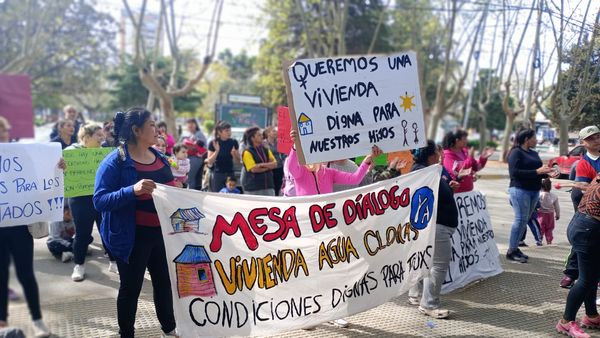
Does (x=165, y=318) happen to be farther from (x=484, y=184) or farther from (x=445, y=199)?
(x=484, y=184)

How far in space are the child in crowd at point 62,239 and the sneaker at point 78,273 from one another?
78cm

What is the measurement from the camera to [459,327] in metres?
4.36

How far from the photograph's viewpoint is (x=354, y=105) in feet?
14.7

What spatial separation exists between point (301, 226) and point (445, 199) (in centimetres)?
147

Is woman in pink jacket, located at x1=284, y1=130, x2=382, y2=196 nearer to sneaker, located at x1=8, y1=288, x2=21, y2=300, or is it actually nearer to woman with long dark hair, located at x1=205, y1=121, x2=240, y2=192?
sneaker, located at x1=8, y1=288, x2=21, y2=300

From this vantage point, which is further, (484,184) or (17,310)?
(484,184)

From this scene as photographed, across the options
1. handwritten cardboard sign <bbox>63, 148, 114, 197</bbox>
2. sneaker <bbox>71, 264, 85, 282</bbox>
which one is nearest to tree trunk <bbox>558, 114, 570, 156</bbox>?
handwritten cardboard sign <bbox>63, 148, 114, 197</bbox>

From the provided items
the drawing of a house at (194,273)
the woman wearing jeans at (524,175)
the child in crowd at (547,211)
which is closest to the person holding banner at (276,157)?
the woman wearing jeans at (524,175)

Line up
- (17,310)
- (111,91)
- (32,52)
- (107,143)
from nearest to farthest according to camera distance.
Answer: (17,310)
(107,143)
(32,52)
(111,91)

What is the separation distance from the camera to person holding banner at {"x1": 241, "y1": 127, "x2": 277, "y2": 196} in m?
6.86

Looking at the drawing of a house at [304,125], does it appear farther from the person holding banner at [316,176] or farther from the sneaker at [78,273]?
the sneaker at [78,273]

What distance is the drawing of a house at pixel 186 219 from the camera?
3430mm

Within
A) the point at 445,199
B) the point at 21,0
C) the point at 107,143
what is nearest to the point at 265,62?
the point at 21,0

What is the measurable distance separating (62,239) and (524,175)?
5602 millimetres
